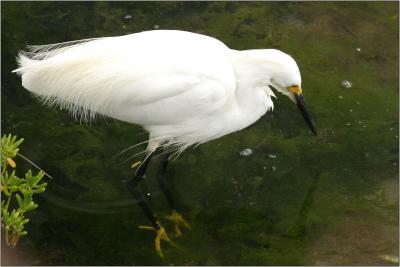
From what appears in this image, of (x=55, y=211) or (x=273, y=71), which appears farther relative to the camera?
(x=55, y=211)

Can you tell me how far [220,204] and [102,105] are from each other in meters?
0.78

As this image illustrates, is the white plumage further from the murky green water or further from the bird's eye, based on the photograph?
the murky green water

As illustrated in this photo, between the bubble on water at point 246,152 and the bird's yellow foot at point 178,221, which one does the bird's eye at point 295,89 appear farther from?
the bird's yellow foot at point 178,221

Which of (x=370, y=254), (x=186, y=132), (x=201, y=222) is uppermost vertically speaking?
(x=186, y=132)

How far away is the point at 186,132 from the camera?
2799 mm

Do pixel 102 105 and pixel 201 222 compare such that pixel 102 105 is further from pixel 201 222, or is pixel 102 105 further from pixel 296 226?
pixel 296 226

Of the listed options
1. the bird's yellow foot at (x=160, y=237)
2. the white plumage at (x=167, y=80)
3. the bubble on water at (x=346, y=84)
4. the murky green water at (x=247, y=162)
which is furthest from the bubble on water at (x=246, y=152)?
the bubble on water at (x=346, y=84)

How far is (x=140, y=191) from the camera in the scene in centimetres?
308

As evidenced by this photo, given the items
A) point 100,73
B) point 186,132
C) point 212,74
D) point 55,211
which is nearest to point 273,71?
point 212,74

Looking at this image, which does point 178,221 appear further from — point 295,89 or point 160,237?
point 295,89

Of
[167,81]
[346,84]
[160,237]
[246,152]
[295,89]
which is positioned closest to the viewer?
[167,81]

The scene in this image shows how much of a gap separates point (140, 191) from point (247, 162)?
58 cm

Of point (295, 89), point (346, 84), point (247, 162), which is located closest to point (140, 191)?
point (247, 162)

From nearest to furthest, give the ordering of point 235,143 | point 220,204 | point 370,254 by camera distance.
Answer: point 370,254 → point 220,204 → point 235,143
